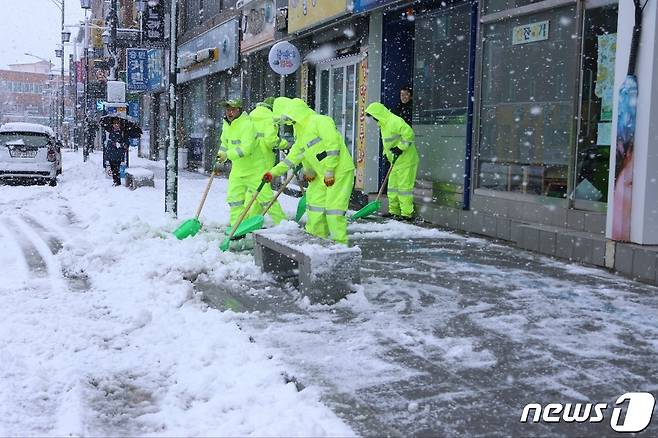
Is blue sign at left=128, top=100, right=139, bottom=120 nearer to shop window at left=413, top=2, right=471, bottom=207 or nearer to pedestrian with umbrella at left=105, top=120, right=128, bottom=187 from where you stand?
pedestrian with umbrella at left=105, top=120, right=128, bottom=187

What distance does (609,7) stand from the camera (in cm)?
945

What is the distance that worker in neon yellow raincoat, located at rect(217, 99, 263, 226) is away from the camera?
10320mm

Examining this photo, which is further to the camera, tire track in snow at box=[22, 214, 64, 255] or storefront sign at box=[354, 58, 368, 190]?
storefront sign at box=[354, 58, 368, 190]

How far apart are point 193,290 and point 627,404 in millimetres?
4038

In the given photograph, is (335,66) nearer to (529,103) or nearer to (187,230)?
(529,103)

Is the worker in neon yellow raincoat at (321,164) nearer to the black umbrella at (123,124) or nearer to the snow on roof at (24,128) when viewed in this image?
the black umbrella at (123,124)

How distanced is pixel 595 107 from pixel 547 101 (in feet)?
3.14

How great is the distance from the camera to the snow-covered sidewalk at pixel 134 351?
4145 millimetres

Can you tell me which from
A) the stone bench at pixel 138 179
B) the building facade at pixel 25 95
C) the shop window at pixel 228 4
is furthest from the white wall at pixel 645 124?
the building facade at pixel 25 95

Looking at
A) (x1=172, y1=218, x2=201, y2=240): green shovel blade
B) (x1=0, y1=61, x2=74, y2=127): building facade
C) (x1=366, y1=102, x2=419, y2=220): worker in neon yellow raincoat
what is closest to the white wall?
(x1=366, y1=102, x2=419, y2=220): worker in neon yellow raincoat

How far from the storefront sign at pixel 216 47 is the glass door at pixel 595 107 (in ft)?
49.7

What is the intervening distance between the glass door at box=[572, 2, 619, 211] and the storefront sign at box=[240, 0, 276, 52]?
1147 cm

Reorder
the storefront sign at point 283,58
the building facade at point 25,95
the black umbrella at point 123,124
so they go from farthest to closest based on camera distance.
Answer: the building facade at point 25,95
the black umbrella at point 123,124
the storefront sign at point 283,58

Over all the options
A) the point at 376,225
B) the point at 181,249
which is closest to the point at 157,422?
the point at 181,249
